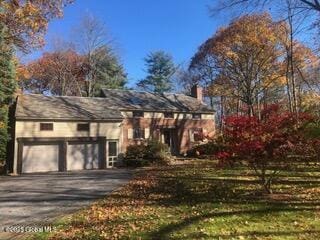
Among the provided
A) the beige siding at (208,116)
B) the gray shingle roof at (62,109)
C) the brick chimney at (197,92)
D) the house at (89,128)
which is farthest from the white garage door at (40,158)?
the brick chimney at (197,92)

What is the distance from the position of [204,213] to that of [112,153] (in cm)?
1964

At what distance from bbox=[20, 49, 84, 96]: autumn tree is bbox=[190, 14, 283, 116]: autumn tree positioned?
57.9ft

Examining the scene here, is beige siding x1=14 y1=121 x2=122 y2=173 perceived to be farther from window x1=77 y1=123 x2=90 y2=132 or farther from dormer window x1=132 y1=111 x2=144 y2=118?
dormer window x1=132 y1=111 x2=144 y2=118

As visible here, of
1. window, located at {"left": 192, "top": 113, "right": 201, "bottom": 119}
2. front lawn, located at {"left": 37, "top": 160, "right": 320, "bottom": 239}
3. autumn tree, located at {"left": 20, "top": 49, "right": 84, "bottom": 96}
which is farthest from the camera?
autumn tree, located at {"left": 20, "top": 49, "right": 84, "bottom": 96}

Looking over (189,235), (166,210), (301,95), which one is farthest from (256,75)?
(189,235)

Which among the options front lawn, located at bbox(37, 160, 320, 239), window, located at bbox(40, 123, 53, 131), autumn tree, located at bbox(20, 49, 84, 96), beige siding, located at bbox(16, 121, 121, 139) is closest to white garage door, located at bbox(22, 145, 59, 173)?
beige siding, located at bbox(16, 121, 121, 139)

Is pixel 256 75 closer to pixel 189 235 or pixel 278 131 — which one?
pixel 278 131

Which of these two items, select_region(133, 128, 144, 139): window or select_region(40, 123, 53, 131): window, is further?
select_region(133, 128, 144, 139): window

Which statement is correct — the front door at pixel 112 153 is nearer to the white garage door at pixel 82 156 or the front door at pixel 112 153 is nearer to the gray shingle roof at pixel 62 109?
the white garage door at pixel 82 156

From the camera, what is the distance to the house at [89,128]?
26.5 meters

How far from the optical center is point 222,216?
9641mm

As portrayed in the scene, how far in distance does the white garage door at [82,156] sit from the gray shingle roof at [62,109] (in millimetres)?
2066

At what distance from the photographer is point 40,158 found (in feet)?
86.7

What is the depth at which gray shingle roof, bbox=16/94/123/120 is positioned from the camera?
27281 mm
